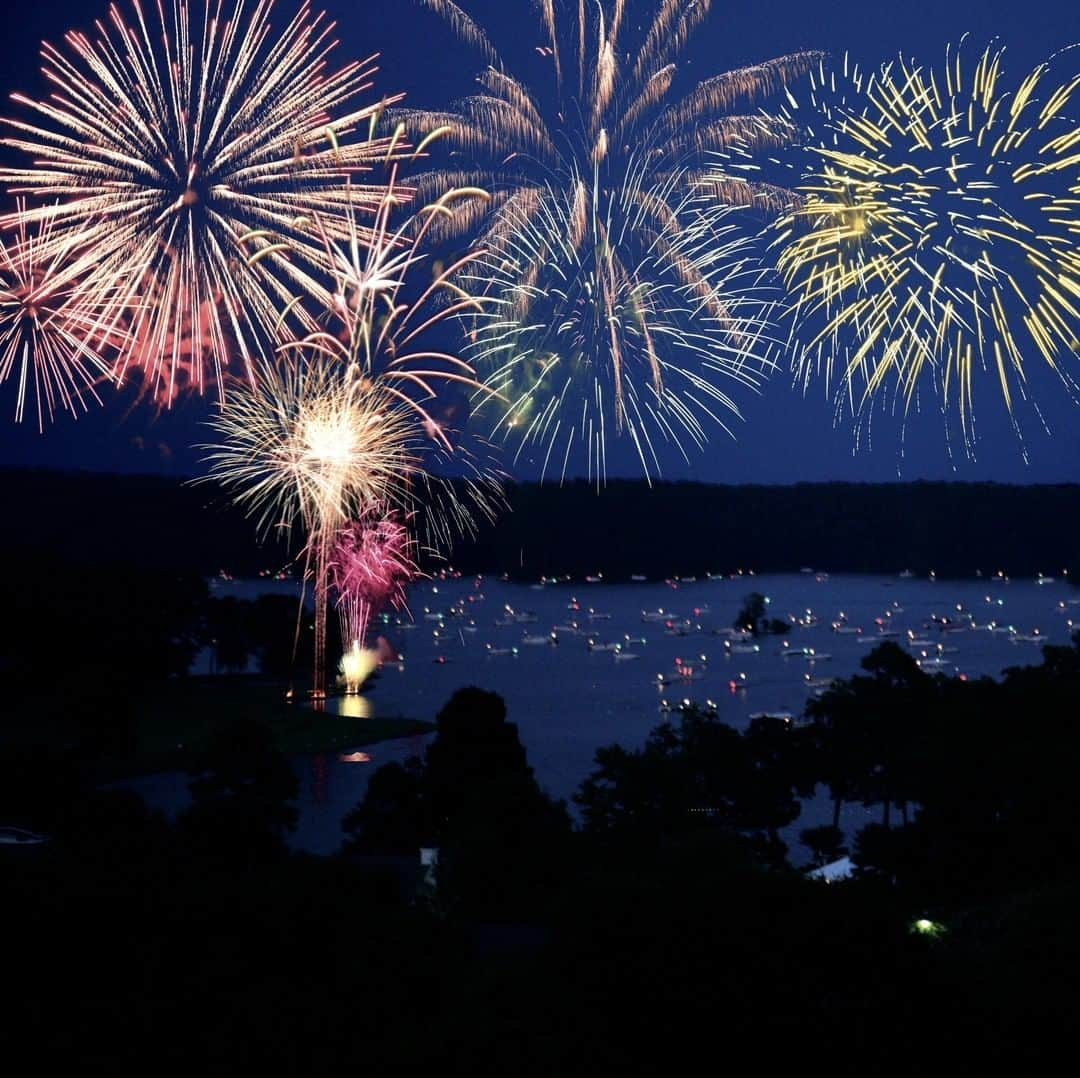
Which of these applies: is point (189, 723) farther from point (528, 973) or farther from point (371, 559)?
point (528, 973)

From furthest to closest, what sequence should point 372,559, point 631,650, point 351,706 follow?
point 631,650, point 351,706, point 372,559

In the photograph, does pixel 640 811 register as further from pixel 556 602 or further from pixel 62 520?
pixel 556 602

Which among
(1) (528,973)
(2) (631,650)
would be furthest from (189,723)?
(2) (631,650)

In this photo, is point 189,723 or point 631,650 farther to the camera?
point 631,650

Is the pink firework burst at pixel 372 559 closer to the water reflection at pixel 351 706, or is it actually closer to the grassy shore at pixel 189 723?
the grassy shore at pixel 189 723

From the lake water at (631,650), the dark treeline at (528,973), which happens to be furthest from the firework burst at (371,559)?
the dark treeline at (528,973)

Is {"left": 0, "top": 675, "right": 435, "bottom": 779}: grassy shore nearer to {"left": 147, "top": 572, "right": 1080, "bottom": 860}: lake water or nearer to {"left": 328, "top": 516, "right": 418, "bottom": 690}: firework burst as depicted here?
{"left": 147, "top": 572, "right": 1080, "bottom": 860}: lake water

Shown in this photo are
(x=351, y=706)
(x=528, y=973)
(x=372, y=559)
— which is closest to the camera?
(x=528, y=973)
